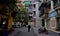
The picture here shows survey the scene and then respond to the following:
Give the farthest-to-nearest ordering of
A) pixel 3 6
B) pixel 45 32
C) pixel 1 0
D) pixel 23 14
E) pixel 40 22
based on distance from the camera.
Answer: pixel 23 14, pixel 40 22, pixel 45 32, pixel 3 6, pixel 1 0

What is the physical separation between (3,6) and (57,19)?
8.67 m

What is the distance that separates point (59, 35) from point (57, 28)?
5.23 metres

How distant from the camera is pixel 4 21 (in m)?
33.3

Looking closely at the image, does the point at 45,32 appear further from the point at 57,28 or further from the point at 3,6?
the point at 3,6

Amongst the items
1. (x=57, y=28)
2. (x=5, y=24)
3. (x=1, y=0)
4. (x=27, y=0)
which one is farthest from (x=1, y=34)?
(x=27, y=0)

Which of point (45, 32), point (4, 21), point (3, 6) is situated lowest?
point (45, 32)

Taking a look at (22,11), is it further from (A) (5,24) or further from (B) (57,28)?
(B) (57,28)

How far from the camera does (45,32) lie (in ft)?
107

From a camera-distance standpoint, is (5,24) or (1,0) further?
(5,24)

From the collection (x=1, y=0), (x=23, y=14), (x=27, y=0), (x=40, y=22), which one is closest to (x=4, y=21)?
(x=1, y=0)

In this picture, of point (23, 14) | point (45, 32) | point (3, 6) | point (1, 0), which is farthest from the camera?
point (23, 14)

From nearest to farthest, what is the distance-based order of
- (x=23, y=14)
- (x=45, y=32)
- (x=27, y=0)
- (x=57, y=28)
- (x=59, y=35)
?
1. (x=59, y=35)
2. (x=57, y=28)
3. (x=45, y=32)
4. (x=23, y=14)
5. (x=27, y=0)

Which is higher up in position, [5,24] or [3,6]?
[3,6]

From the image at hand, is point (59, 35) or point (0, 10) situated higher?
point (0, 10)
